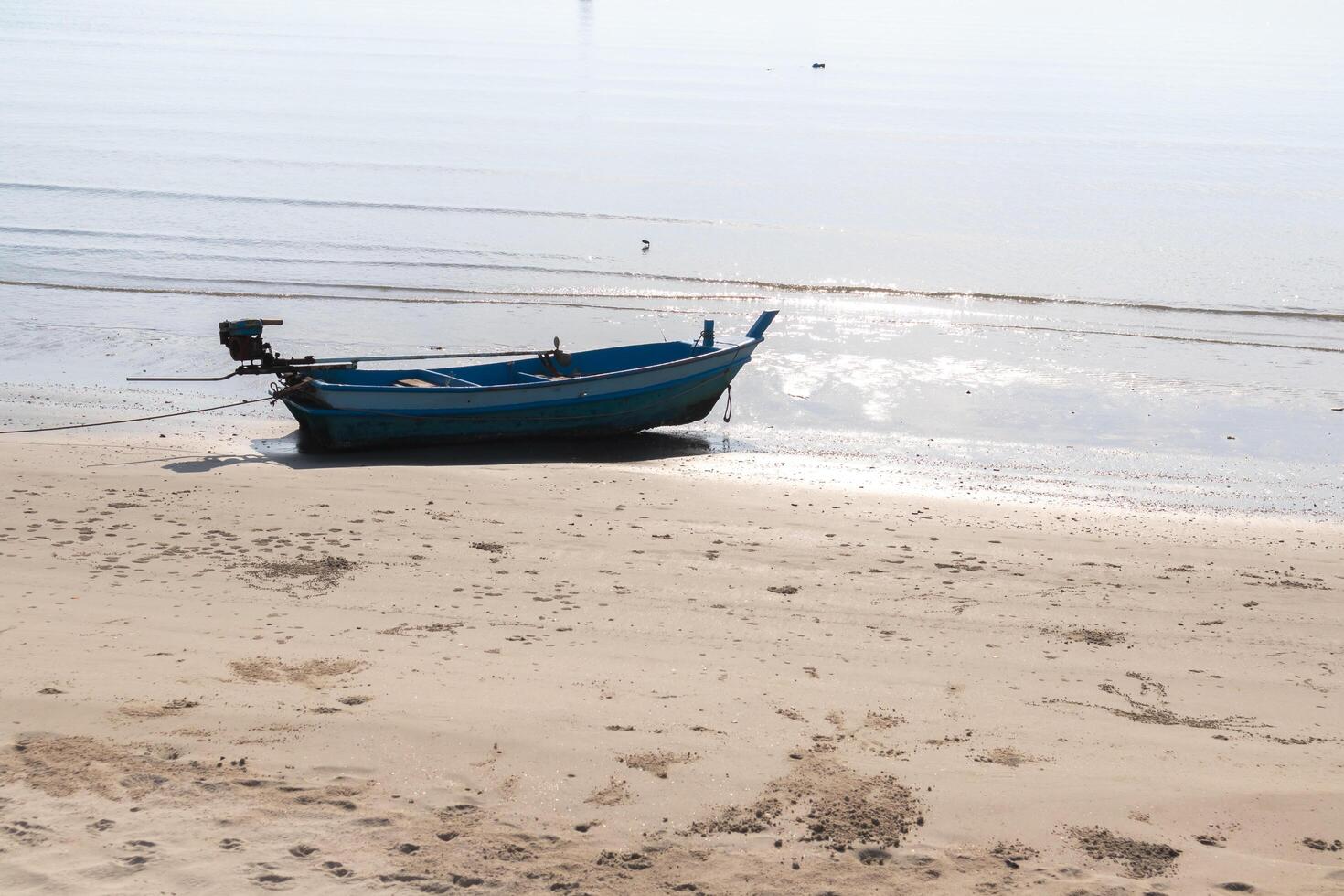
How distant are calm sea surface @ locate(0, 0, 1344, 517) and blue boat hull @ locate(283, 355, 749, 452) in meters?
0.60

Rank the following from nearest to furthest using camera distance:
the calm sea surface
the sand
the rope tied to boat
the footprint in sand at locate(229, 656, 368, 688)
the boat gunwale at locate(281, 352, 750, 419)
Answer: the sand → the footprint in sand at locate(229, 656, 368, 688) → the rope tied to boat → the boat gunwale at locate(281, 352, 750, 419) → the calm sea surface

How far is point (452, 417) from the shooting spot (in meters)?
12.8

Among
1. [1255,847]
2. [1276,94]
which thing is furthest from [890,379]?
[1276,94]

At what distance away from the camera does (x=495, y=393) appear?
12820 mm

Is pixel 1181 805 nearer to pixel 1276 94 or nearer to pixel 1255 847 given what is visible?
pixel 1255 847

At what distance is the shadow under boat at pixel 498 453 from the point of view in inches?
482

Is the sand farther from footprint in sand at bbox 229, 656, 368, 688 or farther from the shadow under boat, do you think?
the shadow under boat

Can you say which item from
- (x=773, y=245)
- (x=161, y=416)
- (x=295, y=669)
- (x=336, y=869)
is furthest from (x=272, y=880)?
(x=773, y=245)

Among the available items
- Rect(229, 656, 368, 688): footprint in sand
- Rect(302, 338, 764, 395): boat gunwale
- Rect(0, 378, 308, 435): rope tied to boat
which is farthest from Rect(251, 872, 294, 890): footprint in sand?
Rect(0, 378, 308, 435): rope tied to boat

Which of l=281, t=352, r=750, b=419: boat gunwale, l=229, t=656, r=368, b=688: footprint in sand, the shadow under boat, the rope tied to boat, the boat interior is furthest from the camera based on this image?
the boat interior

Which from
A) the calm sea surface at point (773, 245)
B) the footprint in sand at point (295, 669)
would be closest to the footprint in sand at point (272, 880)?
the footprint in sand at point (295, 669)

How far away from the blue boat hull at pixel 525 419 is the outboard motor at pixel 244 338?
0.60 metres

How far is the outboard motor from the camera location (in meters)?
12.3

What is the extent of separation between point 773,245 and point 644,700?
2214 cm
